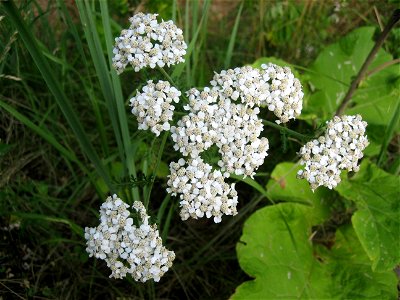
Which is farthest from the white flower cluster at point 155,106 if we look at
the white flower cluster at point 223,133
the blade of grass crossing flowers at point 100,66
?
the blade of grass crossing flowers at point 100,66

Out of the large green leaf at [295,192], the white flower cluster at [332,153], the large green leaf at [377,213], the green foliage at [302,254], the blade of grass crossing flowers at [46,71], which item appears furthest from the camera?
the large green leaf at [295,192]

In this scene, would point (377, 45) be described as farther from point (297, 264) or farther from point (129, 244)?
point (129, 244)

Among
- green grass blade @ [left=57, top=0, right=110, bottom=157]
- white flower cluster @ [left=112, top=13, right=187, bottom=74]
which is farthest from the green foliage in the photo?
white flower cluster @ [left=112, top=13, right=187, bottom=74]

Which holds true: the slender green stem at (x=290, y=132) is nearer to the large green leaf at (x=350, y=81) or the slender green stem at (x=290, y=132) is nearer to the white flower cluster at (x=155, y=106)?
the white flower cluster at (x=155, y=106)

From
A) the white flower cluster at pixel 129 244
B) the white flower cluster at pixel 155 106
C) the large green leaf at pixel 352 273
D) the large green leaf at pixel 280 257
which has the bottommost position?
the large green leaf at pixel 352 273

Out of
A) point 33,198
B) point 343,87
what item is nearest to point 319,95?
point 343,87
